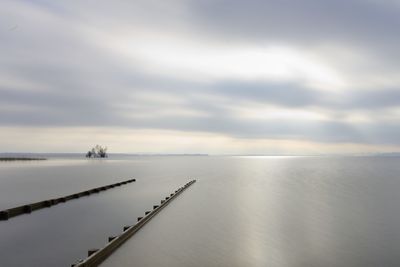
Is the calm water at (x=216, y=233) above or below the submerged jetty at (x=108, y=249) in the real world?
below

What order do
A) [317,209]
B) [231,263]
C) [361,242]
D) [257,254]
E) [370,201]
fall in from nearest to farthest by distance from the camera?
[231,263], [257,254], [361,242], [317,209], [370,201]

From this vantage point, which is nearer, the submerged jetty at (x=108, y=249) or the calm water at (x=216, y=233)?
the submerged jetty at (x=108, y=249)

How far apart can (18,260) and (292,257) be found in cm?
1444

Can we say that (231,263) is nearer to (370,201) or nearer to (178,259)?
(178,259)

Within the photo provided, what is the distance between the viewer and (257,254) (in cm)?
2189

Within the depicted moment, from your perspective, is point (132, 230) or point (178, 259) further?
point (132, 230)

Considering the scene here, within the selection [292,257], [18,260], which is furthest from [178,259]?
[18,260]

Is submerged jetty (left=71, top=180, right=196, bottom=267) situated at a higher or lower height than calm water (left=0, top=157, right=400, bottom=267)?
higher

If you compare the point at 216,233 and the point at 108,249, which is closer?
the point at 108,249

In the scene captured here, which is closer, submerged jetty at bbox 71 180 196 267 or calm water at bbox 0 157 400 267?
submerged jetty at bbox 71 180 196 267

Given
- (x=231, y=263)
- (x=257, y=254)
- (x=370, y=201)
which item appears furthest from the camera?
(x=370, y=201)

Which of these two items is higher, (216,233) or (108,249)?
(108,249)

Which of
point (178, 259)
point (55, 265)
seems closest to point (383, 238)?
point (178, 259)

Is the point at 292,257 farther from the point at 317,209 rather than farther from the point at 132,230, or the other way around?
the point at 317,209
